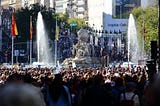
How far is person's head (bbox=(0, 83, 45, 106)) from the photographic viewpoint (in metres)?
3.06

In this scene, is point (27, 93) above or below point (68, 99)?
above

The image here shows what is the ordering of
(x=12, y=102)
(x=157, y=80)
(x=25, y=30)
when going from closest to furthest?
(x=12, y=102), (x=157, y=80), (x=25, y=30)

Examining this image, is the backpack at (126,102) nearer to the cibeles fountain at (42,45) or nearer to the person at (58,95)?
the person at (58,95)

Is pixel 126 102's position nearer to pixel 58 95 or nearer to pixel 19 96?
pixel 58 95

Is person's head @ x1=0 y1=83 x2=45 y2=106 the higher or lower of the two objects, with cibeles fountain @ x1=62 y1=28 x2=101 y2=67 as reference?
higher

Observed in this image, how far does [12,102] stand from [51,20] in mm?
107580

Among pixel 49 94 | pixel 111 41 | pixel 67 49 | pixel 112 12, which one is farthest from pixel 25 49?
pixel 49 94

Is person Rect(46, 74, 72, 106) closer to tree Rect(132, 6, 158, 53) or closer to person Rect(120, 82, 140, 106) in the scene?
person Rect(120, 82, 140, 106)

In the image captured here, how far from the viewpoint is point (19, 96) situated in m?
3.09

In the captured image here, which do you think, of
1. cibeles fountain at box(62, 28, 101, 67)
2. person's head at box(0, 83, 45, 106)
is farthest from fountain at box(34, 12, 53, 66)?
person's head at box(0, 83, 45, 106)

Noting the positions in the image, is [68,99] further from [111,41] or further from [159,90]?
[111,41]

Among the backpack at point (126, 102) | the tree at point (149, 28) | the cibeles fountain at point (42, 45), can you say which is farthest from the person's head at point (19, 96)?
the tree at point (149, 28)

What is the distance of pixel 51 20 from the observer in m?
110

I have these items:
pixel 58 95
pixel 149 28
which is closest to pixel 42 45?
pixel 149 28
